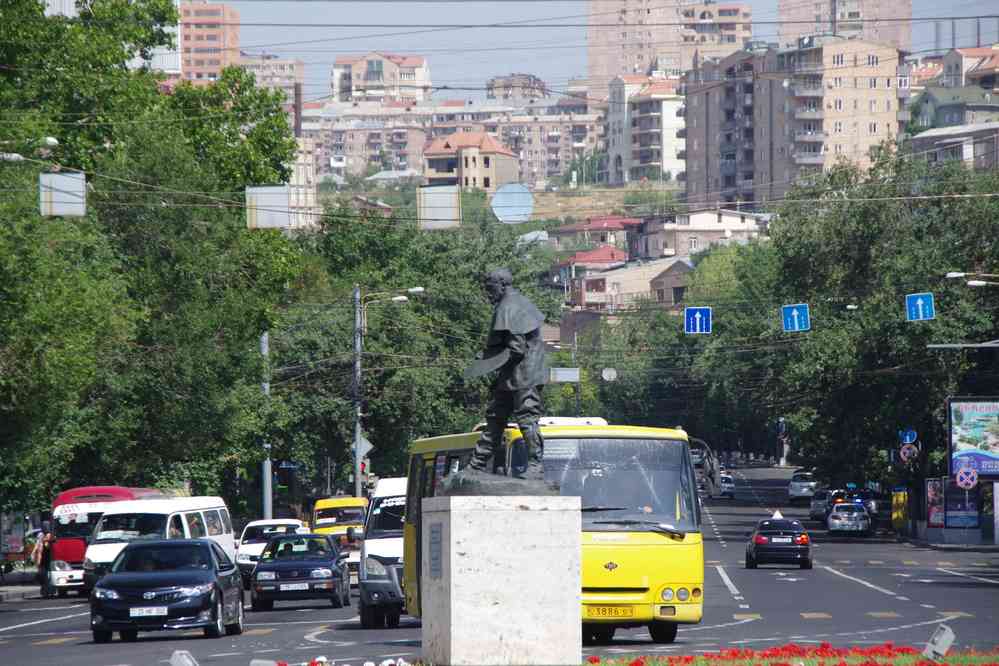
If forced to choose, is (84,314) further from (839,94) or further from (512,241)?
(839,94)

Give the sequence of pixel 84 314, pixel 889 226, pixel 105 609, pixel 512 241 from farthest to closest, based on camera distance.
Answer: pixel 512 241 < pixel 889 226 < pixel 84 314 < pixel 105 609

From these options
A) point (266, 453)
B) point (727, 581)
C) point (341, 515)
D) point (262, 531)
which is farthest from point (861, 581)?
point (266, 453)

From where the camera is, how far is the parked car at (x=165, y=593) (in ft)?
79.2

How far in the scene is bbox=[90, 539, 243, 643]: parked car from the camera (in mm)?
24125

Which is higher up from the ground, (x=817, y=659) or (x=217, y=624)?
(x=817, y=659)

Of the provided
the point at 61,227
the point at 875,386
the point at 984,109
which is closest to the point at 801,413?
the point at 875,386

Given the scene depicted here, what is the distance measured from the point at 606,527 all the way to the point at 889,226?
50960 millimetres

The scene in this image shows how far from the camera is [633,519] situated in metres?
20.9

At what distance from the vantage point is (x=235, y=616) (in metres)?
25.5

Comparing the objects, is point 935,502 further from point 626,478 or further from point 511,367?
point 511,367

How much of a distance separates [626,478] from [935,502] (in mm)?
45770

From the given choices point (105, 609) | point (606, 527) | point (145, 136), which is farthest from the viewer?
point (145, 136)

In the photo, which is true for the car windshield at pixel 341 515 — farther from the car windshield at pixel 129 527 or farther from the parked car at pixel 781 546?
the car windshield at pixel 129 527

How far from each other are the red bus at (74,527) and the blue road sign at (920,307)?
77.6 ft
